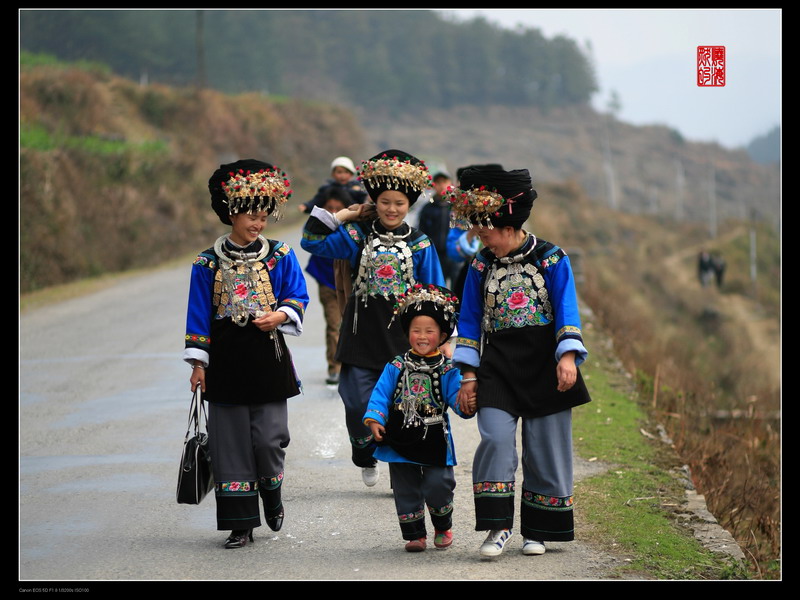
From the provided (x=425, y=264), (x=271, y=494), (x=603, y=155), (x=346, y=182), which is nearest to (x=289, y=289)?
(x=425, y=264)

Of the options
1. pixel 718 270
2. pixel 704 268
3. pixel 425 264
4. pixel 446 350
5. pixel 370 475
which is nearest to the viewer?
pixel 446 350

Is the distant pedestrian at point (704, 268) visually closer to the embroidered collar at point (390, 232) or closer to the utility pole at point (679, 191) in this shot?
the embroidered collar at point (390, 232)

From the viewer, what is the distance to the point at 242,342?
237 inches

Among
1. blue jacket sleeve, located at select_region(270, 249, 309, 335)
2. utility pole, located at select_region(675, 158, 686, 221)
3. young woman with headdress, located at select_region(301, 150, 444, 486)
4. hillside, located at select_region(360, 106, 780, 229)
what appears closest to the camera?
blue jacket sleeve, located at select_region(270, 249, 309, 335)

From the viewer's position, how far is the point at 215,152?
1785 inches

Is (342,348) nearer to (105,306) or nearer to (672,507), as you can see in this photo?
(672,507)

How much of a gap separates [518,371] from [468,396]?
295 mm

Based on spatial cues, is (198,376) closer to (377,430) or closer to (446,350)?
(377,430)

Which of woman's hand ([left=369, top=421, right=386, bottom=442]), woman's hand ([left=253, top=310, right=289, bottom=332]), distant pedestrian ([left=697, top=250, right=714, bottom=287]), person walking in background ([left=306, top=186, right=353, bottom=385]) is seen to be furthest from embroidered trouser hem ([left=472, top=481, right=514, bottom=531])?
distant pedestrian ([left=697, top=250, right=714, bottom=287])

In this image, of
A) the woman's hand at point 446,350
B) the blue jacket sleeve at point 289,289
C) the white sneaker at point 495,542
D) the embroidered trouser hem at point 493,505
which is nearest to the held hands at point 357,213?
the blue jacket sleeve at point 289,289

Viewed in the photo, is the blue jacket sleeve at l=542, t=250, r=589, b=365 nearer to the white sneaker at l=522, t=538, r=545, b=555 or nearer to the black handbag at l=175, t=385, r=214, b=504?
the white sneaker at l=522, t=538, r=545, b=555

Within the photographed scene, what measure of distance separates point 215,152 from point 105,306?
29320mm

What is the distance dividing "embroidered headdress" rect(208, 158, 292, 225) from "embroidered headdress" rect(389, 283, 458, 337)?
87 cm

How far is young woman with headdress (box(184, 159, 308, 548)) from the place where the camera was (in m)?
5.97
